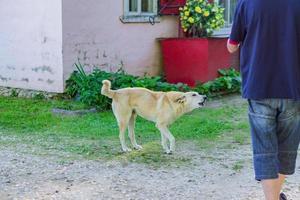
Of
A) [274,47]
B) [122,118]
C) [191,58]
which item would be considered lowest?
[122,118]

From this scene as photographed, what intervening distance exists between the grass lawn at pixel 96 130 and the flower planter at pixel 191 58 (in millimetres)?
1493

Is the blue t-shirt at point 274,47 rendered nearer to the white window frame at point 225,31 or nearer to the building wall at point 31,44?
the building wall at point 31,44

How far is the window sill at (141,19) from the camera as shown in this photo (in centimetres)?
1045

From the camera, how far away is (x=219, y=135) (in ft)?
24.4

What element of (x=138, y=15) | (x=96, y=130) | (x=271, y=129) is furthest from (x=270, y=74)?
(x=138, y=15)

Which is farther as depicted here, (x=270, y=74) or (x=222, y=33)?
(x=222, y=33)

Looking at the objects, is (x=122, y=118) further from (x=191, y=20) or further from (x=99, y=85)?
(x=191, y=20)

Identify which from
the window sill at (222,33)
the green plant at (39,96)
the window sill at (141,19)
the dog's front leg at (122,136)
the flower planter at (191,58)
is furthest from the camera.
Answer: the window sill at (222,33)

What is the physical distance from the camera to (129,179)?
209 inches

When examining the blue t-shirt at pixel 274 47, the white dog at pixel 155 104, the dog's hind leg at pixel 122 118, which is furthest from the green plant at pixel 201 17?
the blue t-shirt at pixel 274 47

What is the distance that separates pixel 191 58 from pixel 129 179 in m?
5.79

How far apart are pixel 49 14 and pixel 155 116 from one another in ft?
13.1

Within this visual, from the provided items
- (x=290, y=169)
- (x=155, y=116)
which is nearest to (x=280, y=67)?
(x=290, y=169)

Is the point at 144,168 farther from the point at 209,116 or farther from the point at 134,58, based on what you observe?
the point at 134,58
